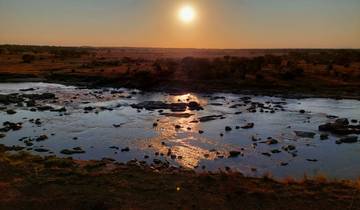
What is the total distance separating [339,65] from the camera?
63.8 m

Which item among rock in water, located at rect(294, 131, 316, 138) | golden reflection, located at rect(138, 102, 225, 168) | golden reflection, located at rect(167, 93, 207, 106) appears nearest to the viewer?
golden reflection, located at rect(138, 102, 225, 168)

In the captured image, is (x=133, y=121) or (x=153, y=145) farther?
(x=133, y=121)

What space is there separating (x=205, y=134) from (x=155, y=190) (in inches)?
483

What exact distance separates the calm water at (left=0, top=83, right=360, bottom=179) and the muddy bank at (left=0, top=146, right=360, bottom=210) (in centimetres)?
358

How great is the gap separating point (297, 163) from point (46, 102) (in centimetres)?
2564

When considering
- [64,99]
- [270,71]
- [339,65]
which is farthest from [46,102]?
[339,65]

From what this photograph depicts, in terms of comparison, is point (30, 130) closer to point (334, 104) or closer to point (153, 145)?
point (153, 145)

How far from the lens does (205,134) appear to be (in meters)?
25.7

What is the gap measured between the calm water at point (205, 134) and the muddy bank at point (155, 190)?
3.58m

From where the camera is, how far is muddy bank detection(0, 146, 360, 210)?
1241cm

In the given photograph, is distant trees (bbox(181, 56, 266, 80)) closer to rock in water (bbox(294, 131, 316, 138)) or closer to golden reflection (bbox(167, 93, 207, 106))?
golden reflection (bbox(167, 93, 207, 106))

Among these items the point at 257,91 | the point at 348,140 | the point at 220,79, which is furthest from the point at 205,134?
the point at 220,79

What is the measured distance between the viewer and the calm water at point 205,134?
19641 mm

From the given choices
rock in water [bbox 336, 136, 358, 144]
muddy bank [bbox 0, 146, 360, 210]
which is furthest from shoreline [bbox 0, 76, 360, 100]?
muddy bank [bbox 0, 146, 360, 210]
